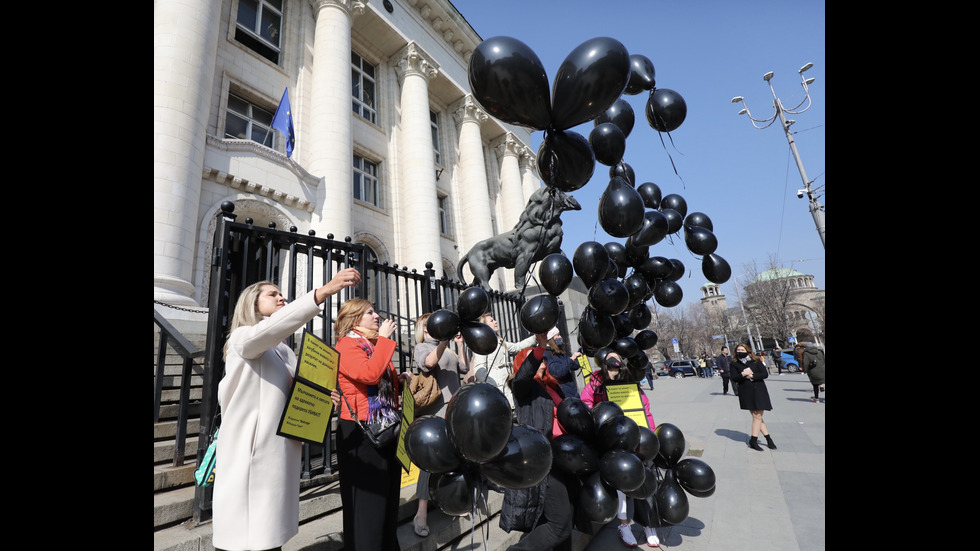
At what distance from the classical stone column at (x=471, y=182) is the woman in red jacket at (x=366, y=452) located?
16106 millimetres

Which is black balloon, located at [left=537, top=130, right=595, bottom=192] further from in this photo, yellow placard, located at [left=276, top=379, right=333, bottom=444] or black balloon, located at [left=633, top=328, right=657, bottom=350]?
black balloon, located at [left=633, top=328, right=657, bottom=350]

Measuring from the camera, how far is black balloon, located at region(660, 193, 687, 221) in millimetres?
3814

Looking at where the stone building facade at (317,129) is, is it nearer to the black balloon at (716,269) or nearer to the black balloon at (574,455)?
the black balloon at (574,455)

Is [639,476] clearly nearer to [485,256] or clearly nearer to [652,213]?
[652,213]

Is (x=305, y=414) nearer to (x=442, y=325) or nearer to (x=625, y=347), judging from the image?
(x=442, y=325)

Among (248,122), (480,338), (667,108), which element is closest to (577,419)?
(480,338)

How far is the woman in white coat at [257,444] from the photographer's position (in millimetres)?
1800

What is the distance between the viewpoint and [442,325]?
238 cm

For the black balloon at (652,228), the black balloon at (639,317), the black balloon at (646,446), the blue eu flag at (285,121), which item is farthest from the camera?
the blue eu flag at (285,121)

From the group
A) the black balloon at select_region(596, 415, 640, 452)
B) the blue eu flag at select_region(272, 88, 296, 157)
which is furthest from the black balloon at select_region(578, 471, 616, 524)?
the blue eu flag at select_region(272, 88, 296, 157)

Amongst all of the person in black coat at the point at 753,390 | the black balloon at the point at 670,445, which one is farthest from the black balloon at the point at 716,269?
the person in black coat at the point at 753,390
